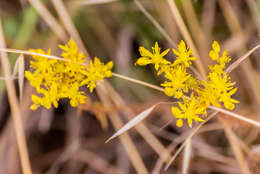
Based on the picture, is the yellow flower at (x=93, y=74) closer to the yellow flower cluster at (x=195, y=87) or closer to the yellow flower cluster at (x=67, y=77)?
the yellow flower cluster at (x=67, y=77)

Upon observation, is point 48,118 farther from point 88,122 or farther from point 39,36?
point 39,36

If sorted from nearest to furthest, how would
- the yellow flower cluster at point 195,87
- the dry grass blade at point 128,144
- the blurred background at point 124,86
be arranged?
the yellow flower cluster at point 195,87
the dry grass blade at point 128,144
the blurred background at point 124,86

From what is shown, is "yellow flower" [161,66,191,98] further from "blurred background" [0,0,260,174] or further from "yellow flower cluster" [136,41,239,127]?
"blurred background" [0,0,260,174]

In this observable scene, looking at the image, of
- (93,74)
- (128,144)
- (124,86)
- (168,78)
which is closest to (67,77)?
(93,74)

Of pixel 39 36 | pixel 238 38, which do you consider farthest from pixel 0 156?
pixel 238 38

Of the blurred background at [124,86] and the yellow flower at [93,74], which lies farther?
the blurred background at [124,86]

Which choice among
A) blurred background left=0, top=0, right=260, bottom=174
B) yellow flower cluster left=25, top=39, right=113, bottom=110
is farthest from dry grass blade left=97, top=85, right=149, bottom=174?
yellow flower cluster left=25, top=39, right=113, bottom=110

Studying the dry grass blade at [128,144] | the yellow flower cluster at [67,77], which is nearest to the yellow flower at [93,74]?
the yellow flower cluster at [67,77]

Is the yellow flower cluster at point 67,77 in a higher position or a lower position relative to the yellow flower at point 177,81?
higher

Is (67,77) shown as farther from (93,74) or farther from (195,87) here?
(195,87)
